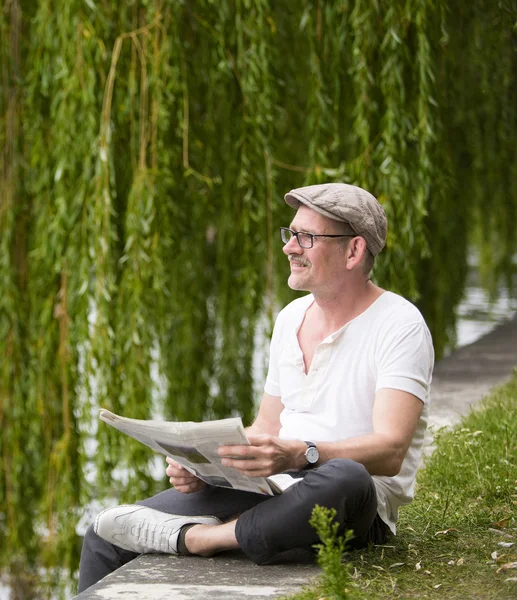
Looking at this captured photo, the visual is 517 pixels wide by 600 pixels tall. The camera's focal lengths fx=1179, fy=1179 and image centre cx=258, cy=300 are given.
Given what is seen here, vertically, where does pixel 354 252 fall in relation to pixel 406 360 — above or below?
above

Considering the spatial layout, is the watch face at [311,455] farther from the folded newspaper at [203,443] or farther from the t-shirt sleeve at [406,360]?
the t-shirt sleeve at [406,360]

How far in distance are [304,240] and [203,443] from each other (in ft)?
2.10

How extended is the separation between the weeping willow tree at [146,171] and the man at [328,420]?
1315mm

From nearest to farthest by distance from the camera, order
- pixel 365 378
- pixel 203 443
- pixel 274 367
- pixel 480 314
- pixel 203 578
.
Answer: pixel 203 443 → pixel 203 578 → pixel 365 378 → pixel 274 367 → pixel 480 314

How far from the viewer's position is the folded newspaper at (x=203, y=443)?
2465 millimetres

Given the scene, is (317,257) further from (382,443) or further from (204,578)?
(204,578)

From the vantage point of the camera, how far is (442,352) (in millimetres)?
7031

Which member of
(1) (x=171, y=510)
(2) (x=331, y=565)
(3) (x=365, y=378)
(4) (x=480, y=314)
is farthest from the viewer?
(4) (x=480, y=314)

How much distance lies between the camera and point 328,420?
2855 millimetres

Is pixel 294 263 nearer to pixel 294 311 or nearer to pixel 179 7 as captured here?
pixel 294 311

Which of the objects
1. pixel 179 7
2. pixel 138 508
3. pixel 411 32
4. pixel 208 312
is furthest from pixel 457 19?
pixel 138 508

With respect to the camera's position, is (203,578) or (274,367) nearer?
(203,578)

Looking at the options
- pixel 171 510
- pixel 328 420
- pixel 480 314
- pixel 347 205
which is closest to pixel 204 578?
pixel 171 510

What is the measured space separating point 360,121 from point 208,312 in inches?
62.0
